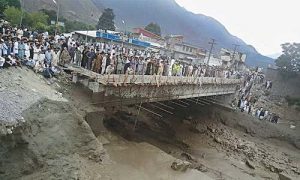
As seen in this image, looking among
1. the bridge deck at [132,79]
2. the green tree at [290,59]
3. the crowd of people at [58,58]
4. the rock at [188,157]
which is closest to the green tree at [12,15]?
the crowd of people at [58,58]

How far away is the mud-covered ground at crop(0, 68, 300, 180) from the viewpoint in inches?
542

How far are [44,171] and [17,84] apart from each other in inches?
172

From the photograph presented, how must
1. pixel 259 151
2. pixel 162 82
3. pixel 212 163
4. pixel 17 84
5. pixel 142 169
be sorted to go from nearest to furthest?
pixel 17 84
pixel 142 169
pixel 162 82
pixel 212 163
pixel 259 151

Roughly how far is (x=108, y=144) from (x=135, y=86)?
4382mm

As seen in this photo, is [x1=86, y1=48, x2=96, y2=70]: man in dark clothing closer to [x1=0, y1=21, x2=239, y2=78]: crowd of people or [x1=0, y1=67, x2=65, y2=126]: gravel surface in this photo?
[x1=0, y1=21, x2=239, y2=78]: crowd of people

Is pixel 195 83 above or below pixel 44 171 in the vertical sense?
above

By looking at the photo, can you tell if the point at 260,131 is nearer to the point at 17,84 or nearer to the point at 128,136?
the point at 128,136

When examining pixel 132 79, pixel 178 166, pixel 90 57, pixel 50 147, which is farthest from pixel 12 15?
pixel 50 147

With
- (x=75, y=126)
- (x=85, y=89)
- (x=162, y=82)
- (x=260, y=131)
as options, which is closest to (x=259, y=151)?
(x=260, y=131)

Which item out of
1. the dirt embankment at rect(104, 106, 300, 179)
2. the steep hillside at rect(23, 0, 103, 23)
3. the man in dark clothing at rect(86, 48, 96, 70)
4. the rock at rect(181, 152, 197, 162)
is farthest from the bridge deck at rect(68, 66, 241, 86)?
the steep hillside at rect(23, 0, 103, 23)

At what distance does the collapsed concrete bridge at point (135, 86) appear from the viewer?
2012 centimetres

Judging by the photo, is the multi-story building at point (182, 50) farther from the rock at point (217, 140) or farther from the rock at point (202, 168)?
the rock at point (202, 168)

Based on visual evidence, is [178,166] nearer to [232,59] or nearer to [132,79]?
[132,79]

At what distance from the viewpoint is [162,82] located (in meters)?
25.2
